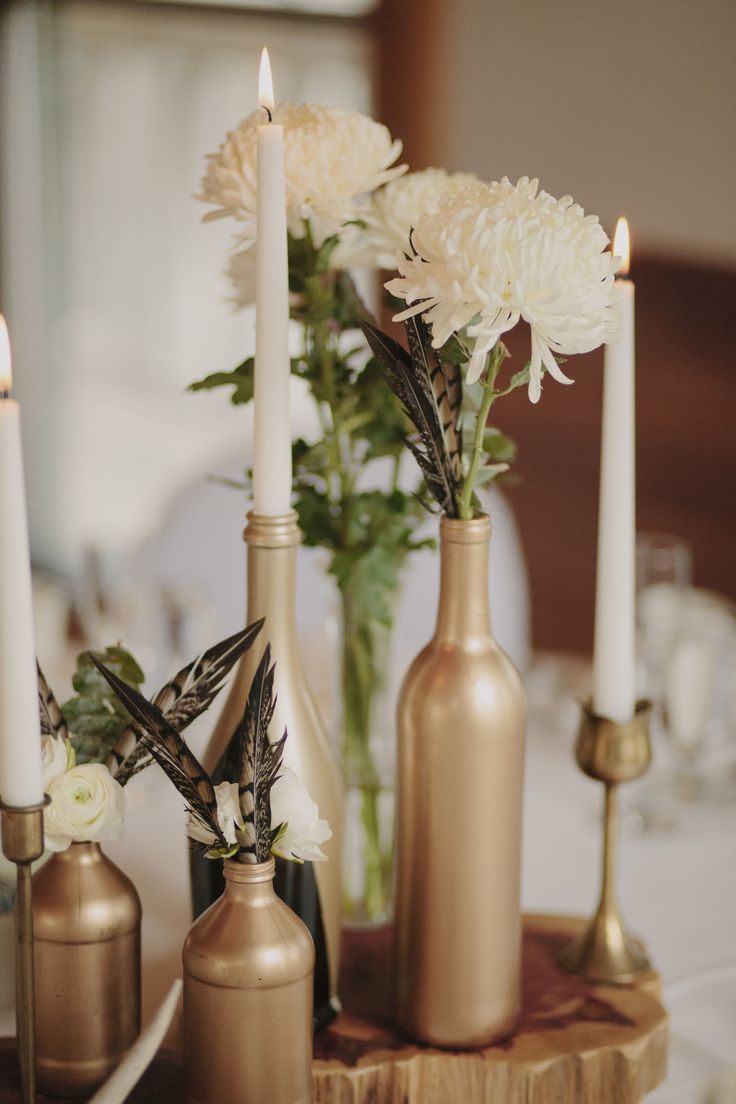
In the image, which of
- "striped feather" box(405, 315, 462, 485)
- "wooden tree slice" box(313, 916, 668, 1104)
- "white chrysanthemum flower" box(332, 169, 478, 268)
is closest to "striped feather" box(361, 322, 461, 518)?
"striped feather" box(405, 315, 462, 485)

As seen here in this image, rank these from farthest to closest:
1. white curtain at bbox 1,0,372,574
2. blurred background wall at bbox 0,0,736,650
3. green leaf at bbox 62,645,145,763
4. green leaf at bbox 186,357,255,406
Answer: white curtain at bbox 1,0,372,574, blurred background wall at bbox 0,0,736,650, green leaf at bbox 186,357,255,406, green leaf at bbox 62,645,145,763

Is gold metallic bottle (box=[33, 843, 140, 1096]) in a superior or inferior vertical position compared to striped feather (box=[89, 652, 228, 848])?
inferior

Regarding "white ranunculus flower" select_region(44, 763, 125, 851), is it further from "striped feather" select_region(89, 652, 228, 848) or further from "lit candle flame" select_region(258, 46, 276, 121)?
"lit candle flame" select_region(258, 46, 276, 121)

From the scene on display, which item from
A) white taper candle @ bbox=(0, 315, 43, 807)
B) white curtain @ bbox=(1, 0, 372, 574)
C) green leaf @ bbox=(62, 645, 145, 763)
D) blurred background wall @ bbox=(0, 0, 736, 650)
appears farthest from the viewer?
white curtain @ bbox=(1, 0, 372, 574)

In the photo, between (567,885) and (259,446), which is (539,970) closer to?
(567,885)

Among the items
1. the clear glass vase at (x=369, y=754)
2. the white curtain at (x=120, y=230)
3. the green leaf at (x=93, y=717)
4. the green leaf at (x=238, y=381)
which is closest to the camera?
the green leaf at (x=93, y=717)

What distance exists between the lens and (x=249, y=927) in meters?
0.57

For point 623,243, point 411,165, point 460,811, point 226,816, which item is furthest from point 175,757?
point 411,165

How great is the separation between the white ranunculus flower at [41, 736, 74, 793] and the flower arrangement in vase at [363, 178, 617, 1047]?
188mm

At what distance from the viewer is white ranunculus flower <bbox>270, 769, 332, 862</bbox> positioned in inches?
22.5

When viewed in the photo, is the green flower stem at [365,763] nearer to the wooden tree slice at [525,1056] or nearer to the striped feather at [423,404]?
the wooden tree slice at [525,1056]

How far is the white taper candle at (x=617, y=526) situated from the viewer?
0.75 meters

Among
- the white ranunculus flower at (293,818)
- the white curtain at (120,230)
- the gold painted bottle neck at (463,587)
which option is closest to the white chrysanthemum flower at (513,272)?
the gold painted bottle neck at (463,587)

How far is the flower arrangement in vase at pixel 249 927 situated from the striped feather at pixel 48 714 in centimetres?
6
